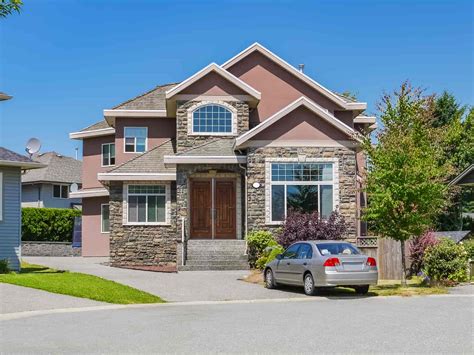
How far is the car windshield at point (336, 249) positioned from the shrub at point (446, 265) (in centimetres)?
300

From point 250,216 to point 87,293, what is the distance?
9358 mm

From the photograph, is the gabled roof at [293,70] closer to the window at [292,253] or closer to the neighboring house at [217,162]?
the neighboring house at [217,162]

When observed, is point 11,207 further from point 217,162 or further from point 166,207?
point 217,162

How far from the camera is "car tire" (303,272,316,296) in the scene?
18.0 m

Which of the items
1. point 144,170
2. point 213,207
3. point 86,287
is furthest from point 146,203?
point 86,287

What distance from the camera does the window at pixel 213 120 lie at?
29.1 metres

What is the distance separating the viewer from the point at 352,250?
1822 centimetres

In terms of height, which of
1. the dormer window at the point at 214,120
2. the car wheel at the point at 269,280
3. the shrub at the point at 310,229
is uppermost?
the dormer window at the point at 214,120

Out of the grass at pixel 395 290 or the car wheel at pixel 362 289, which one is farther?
the car wheel at pixel 362 289

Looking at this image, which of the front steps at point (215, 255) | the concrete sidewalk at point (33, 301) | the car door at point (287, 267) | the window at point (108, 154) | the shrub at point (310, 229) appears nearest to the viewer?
the concrete sidewalk at point (33, 301)

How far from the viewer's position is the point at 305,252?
18641 mm

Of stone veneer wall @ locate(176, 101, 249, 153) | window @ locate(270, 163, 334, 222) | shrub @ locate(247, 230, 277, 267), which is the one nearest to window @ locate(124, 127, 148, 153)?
stone veneer wall @ locate(176, 101, 249, 153)

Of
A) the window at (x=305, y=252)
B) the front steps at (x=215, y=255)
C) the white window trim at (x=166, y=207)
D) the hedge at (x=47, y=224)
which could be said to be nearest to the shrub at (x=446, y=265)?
the window at (x=305, y=252)

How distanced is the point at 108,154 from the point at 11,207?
35.4 feet
